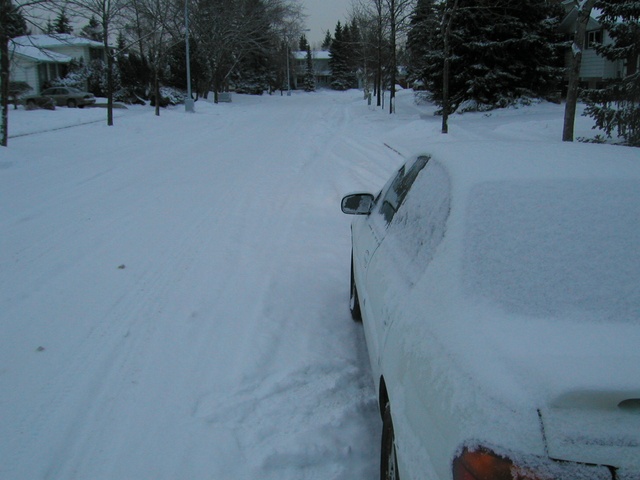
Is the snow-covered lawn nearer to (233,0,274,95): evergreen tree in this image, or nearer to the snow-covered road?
the snow-covered road

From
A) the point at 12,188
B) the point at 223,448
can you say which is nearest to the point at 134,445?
the point at 223,448

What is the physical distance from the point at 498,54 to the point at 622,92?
549 inches

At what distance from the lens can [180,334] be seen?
181 inches

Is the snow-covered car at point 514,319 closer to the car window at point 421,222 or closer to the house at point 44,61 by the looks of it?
the car window at point 421,222

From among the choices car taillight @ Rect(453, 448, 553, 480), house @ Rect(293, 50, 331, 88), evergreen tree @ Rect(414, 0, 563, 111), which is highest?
house @ Rect(293, 50, 331, 88)

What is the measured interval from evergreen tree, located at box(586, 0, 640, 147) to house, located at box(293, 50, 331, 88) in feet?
264

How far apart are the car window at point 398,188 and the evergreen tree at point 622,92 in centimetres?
1190

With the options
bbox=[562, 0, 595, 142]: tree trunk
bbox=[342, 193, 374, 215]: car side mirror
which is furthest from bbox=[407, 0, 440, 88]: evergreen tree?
bbox=[342, 193, 374, 215]: car side mirror

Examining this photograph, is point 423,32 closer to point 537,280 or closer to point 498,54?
point 498,54

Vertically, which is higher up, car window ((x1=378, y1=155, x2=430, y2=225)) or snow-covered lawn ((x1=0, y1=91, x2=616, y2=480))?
car window ((x1=378, y1=155, x2=430, y2=225))

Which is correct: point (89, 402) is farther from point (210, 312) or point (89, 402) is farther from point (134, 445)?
point (210, 312)

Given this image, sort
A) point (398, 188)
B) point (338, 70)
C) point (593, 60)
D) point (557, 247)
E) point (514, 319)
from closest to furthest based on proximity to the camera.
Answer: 1. point (514, 319)
2. point (557, 247)
3. point (398, 188)
4. point (593, 60)
5. point (338, 70)

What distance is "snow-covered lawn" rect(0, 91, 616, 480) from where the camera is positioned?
10.5 ft

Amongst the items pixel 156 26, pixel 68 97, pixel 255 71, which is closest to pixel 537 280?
pixel 156 26
